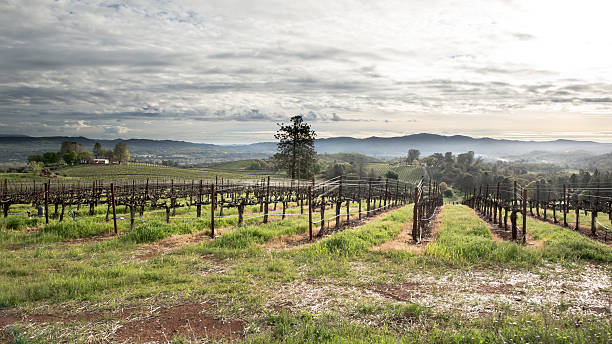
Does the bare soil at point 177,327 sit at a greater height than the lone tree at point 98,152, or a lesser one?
lesser

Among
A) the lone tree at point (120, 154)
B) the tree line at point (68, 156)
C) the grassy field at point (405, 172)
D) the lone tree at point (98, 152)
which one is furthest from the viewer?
the lone tree at point (98, 152)

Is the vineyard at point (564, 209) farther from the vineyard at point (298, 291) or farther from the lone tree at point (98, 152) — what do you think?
the lone tree at point (98, 152)

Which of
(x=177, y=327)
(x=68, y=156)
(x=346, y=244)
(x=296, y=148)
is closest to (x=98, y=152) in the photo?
(x=68, y=156)

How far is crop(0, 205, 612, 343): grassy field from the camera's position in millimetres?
5758

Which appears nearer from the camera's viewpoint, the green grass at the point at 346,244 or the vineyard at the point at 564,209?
the green grass at the point at 346,244

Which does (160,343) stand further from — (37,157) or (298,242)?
(37,157)

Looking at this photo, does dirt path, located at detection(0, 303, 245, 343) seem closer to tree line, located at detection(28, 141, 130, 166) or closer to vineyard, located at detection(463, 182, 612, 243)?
vineyard, located at detection(463, 182, 612, 243)

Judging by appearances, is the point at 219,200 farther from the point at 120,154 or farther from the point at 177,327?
the point at 120,154

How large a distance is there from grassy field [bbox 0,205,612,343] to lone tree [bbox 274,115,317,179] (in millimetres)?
39969

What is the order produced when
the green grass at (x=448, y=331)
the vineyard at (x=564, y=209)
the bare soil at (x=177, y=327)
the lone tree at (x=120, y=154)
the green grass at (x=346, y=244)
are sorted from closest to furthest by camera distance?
the green grass at (x=448, y=331) → the bare soil at (x=177, y=327) → the green grass at (x=346, y=244) → the vineyard at (x=564, y=209) → the lone tree at (x=120, y=154)

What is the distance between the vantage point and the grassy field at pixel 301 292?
576cm

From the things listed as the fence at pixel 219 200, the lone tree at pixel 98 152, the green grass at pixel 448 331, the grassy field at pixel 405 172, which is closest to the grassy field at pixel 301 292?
the green grass at pixel 448 331

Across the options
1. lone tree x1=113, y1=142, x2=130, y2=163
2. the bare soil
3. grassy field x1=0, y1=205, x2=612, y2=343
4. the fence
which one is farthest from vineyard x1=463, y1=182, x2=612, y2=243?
lone tree x1=113, y1=142, x2=130, y2=163

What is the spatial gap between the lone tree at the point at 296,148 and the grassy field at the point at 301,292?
3997 cm
